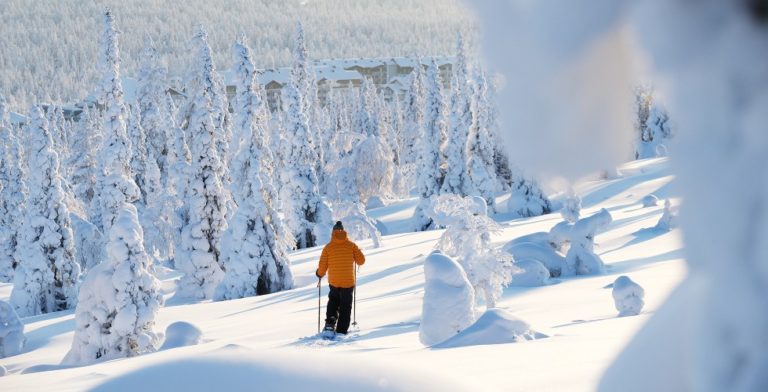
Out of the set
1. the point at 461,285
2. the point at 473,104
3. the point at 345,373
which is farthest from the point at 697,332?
the point at 473,104

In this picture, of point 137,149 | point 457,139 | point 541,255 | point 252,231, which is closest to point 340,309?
point 541,255

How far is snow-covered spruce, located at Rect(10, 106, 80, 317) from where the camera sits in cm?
2227

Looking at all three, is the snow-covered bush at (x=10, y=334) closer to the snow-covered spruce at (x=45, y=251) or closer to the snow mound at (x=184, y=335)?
the snow mound at (x=184, y=335)

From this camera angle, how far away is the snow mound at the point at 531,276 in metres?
14.9

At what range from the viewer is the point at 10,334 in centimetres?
1430

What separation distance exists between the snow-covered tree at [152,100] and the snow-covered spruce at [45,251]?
1250 cm

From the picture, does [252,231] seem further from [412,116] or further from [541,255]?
[412,116]

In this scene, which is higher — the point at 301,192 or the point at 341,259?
the point at 301,192

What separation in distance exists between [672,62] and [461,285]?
8.45m

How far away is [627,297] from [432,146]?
2927cm

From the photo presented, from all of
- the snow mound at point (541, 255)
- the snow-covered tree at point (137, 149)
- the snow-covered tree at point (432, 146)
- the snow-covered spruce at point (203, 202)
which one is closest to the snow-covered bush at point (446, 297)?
the snow mound at point (541, 255)

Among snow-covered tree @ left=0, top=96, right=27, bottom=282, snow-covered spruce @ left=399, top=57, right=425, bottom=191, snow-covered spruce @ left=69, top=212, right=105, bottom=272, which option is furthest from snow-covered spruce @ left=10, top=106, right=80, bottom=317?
snow-covered spruce @ left=399, top=57, right=425, bottom=191

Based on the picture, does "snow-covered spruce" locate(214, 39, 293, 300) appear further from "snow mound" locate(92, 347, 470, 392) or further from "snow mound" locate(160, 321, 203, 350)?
"snow mound" locate(92, 347, 470, 392)

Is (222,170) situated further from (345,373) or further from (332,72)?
(332,72)
